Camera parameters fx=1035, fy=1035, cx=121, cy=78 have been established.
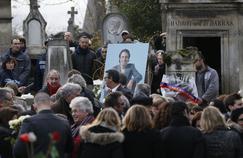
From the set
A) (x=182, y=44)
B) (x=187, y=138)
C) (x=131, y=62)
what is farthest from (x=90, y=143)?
(x=182, y=44)

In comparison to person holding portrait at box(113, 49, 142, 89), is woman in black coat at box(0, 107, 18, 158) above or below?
below

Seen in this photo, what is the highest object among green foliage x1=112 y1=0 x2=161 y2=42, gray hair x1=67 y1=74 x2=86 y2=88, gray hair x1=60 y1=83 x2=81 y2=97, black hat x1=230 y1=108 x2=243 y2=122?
green foliage x1=112 y1=0 x2=161 y2=42

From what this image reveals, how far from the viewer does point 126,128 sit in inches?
540

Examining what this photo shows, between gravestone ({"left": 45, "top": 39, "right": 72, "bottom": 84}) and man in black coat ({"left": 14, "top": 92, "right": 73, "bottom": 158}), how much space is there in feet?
28.8

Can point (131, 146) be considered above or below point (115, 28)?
below

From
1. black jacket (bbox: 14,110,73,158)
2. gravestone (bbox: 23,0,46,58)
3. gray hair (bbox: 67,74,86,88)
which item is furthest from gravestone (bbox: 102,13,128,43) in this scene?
black jacket (bbox: 14,110,73,158)

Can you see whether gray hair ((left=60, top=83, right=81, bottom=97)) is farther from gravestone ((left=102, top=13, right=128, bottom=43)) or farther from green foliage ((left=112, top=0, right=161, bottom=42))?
green foliage ((left=112, top=0, right=161, bottom=42))

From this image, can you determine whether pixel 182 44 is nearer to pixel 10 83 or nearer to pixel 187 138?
pixel 10 83

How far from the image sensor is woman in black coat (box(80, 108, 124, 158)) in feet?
43.5

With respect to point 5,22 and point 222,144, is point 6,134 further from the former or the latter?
point 5,22

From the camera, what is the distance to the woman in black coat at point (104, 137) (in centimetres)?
1327

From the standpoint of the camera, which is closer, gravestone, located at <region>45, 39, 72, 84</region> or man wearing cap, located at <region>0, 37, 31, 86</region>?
man wearing cap, located at <region>0, 37, 31, 86</region>

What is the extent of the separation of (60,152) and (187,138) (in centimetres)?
172

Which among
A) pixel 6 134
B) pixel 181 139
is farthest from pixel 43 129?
pixel 181 139
